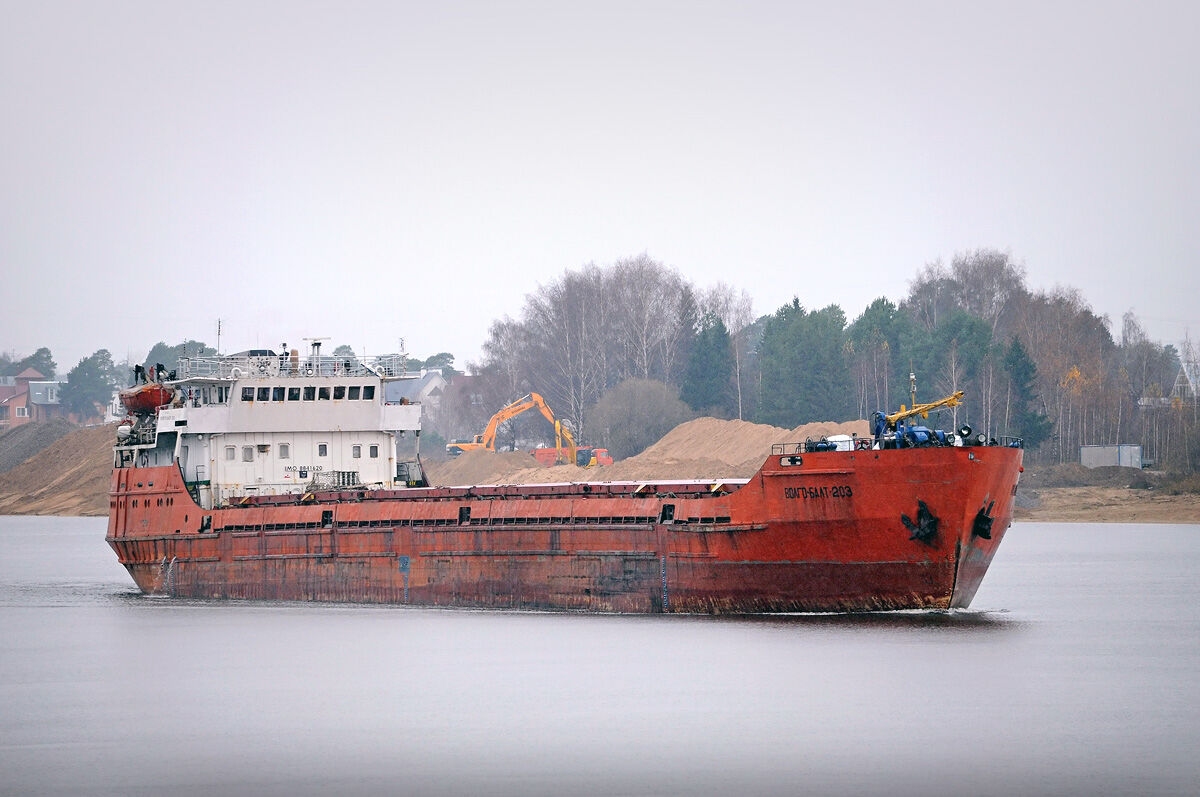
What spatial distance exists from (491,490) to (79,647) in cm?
1251

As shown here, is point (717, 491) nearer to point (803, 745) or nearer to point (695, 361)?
point (803, 745)

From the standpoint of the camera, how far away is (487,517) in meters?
42.8

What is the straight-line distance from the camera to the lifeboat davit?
51500 mm

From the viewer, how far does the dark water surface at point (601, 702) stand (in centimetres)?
2420

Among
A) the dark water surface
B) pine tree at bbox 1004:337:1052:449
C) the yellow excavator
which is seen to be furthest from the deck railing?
pine tree at bbox 1004:337:1052:449

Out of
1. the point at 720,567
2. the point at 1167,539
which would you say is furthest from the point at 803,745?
the point at 1167,539

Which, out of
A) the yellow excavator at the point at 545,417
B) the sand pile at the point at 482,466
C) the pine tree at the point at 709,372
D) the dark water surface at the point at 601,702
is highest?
the pine tree at the point at 709,372

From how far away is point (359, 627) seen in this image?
40.2 m

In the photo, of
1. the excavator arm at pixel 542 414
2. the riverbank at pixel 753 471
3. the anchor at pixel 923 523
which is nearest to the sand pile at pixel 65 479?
the riverbank at pixel 753 471

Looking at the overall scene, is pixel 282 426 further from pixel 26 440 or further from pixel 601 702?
pixel 26 440

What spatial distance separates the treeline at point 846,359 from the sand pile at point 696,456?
6509 mm

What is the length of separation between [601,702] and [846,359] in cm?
8549

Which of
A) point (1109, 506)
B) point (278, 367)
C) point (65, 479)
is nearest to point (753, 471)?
point (1109, 506)

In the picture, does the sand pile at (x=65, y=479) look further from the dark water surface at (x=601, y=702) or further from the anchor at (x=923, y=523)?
the anchor at (x=923, y=523)
